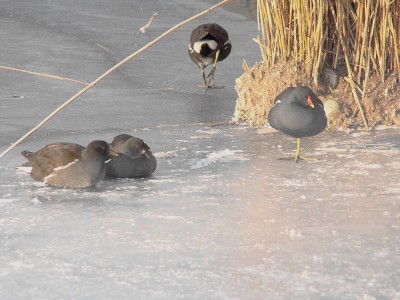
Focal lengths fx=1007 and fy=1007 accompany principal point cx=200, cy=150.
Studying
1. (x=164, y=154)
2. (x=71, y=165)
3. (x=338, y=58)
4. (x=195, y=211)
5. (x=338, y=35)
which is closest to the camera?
(x=195, y=211)

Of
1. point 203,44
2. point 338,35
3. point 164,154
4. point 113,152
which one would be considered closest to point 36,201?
point 113,152

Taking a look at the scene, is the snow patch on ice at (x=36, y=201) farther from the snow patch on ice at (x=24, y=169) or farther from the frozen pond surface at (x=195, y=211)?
the snow patch on ice at (x=24, y=169)

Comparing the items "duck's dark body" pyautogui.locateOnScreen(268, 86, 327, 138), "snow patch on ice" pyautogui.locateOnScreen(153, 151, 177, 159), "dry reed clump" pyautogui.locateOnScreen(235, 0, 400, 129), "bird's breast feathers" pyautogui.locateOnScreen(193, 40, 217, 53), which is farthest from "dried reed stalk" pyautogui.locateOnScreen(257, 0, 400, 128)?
"bird's breast feathers" pyautogui.locateOnScreen(193, 40, 217, 53)

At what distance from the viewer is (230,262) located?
4.21 m

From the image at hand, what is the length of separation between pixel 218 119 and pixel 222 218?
9.64 ft

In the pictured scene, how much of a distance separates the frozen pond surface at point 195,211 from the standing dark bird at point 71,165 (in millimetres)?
72

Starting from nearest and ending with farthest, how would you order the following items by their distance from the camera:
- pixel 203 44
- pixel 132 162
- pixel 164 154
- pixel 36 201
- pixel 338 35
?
1. pixel 36 201
2. pixel 132 162
3. pixel 164 154
4. pixel 338 35
5. pixel 203 44

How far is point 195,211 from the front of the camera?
5023mm

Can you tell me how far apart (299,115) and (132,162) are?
122 cm

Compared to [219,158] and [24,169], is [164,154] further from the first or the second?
[24,169]

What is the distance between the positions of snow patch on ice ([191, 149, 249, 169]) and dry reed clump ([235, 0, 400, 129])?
0.96m

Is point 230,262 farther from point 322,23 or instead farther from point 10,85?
point 10,85

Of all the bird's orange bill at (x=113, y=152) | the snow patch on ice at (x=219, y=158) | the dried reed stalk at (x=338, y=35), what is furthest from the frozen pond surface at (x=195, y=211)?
the dried reed stalk at (x=338, y=35)

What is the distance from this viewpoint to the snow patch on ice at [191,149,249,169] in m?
→ 6.12
